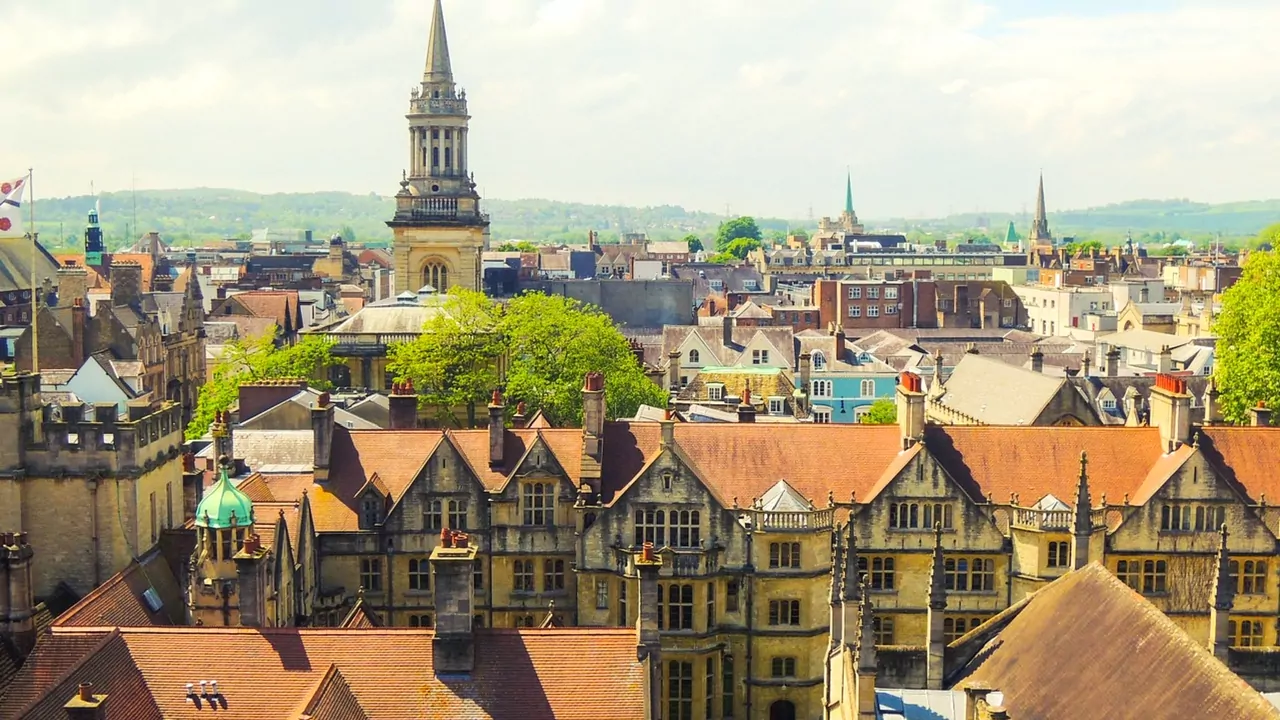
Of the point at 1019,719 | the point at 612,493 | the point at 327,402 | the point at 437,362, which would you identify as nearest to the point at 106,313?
the point at 437,362

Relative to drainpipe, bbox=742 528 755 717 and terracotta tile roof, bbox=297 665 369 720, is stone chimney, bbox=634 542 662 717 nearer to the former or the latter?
terracotta tile roof, bbox=297 665 369 720

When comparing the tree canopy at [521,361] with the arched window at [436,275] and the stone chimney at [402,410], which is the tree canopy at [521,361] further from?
the arched window at [436,275]

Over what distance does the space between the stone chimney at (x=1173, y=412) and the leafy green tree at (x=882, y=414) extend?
36601 mm

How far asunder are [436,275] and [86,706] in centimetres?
8696

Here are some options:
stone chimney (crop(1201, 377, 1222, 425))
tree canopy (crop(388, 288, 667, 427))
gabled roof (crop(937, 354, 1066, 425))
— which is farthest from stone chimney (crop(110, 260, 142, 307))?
stone chimney (crop(1201, 377, 1222, 425))

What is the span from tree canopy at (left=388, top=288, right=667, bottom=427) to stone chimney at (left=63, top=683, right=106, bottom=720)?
48.0 metres

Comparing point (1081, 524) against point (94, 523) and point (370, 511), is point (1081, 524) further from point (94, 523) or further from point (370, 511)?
point (94, 523)

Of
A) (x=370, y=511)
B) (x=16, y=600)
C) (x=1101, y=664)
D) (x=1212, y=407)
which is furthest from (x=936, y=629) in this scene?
(x=1212, y=407)

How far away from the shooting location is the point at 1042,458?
174 ft

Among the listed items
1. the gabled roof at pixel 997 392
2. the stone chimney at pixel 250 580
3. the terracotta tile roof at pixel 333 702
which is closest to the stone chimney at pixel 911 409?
the gabled roof at pixel 997 392

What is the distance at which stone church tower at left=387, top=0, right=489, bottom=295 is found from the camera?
372ft

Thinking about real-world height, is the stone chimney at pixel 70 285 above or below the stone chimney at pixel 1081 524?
above

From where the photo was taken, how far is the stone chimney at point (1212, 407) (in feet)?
241

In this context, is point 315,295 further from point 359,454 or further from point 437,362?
point 359,454
